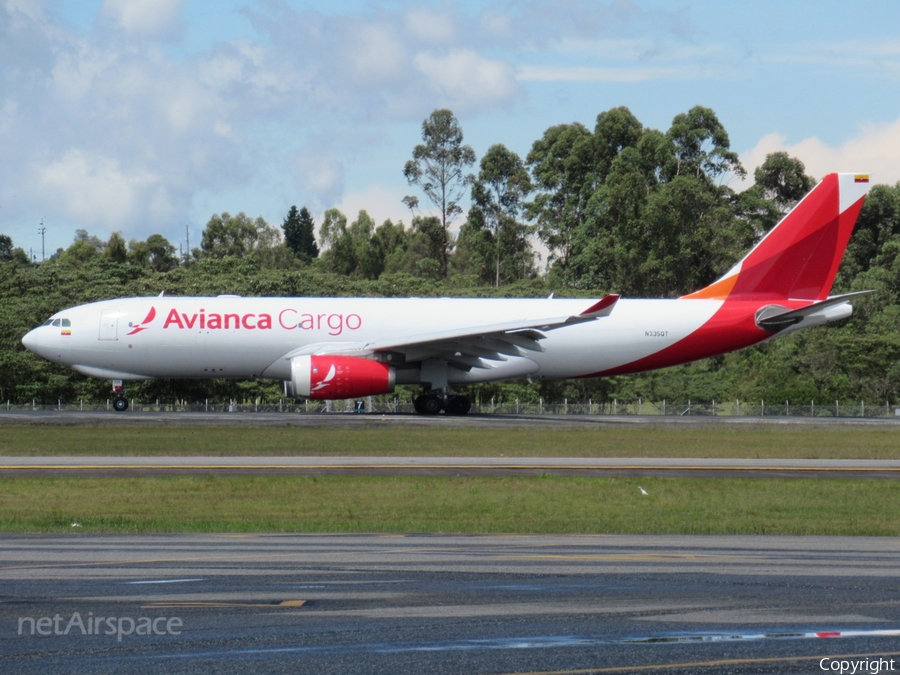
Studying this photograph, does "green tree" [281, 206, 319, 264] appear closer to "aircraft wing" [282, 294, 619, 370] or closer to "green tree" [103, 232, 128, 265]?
"green tree" [103, 232, 128, 265]

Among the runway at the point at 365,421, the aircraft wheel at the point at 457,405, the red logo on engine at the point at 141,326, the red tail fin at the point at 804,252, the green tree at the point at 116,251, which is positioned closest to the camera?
the runway at the point at 365,421

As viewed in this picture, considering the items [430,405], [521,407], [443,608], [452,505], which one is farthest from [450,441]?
[443,608]

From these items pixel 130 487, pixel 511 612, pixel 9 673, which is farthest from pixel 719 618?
pixel 130 487

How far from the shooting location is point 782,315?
39.1m

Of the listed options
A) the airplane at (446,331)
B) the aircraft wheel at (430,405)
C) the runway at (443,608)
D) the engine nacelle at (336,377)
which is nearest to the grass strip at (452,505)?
the runway at (443,608)

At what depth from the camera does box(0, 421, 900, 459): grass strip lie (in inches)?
1009

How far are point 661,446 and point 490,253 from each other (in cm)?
6853

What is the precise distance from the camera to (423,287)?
6469 cm

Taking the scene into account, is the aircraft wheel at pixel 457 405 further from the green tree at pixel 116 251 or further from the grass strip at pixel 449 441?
the green tree at pixel 116 251

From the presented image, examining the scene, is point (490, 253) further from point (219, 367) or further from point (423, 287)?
point (219, 367)

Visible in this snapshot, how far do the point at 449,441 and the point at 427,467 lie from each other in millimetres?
7031

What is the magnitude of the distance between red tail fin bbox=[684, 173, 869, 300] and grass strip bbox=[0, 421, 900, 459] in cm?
771

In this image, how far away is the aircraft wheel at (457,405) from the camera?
127ft

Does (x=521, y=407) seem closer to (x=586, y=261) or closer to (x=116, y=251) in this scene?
(x=586, y=261)
